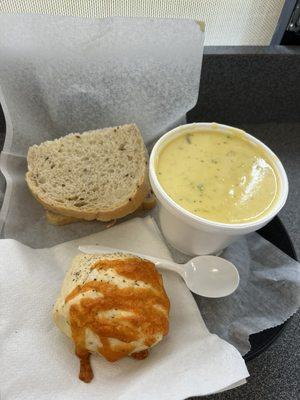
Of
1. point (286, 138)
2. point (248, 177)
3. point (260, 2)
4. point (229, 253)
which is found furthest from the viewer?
point (286, 138)

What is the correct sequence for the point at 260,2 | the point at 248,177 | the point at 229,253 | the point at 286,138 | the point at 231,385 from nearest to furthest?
the point at 231,385, the point at 248,177, the point at 229,253, the point at 260,2, the point at 286,138

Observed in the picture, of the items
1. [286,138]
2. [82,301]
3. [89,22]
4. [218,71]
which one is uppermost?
[89,22]

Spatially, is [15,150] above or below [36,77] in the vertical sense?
below

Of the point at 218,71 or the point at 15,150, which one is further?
the point at 218,71

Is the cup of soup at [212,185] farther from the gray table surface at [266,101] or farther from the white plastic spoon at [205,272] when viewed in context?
the gray table surface at [266,101]

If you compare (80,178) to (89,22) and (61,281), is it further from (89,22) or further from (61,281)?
(89,22)

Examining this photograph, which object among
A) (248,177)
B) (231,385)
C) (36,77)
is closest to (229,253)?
(248,177)

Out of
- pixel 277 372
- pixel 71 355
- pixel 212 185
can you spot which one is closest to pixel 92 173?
pixel 212 185

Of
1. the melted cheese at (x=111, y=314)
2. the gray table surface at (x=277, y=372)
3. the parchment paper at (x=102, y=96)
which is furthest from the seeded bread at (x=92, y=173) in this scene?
the gray table surface at (x=277, y=372)
